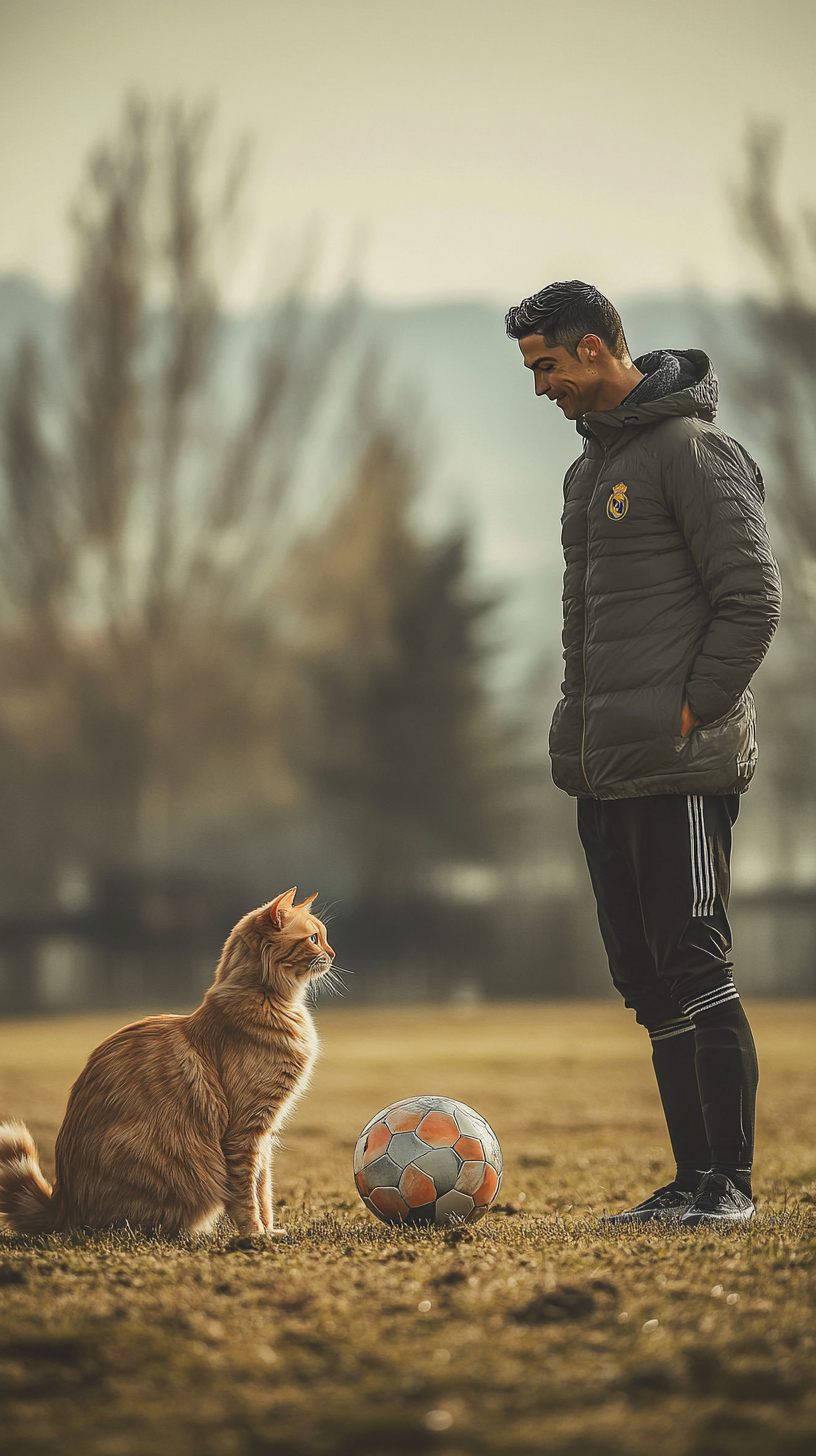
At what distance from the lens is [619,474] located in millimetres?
2264

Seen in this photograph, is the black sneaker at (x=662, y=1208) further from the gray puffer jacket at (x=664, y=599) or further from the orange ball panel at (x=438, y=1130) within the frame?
the gray puffer jacket at (x=664, y=599)

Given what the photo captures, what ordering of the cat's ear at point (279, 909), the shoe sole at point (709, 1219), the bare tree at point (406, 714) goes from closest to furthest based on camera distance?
the shoe sole at point (709, 1219) → the cat's ear at point (279, 909) → the bare tree at point (406, 714)

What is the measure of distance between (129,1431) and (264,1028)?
1.25 m

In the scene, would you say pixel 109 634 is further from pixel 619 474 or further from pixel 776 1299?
pixel 776 1299

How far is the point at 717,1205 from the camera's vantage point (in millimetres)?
2082

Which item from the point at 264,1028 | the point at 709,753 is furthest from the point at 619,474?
the point at 264,1028

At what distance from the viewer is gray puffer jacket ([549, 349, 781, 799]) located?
6.93 ft

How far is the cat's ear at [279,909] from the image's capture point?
2471 mm

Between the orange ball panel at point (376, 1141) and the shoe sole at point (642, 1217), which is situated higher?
the orange ball panel at point (376, 1141)

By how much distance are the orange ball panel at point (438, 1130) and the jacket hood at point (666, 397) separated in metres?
1.43

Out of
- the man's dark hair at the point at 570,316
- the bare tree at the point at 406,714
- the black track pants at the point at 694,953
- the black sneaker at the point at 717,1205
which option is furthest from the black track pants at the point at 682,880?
the bare tree at the point at 406,714

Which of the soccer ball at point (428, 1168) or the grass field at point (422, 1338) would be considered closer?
the grass field at point (422, 1338)

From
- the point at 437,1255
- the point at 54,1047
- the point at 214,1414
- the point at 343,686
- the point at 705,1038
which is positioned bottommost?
the point at 54,1047

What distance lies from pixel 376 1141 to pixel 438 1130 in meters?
0.13
